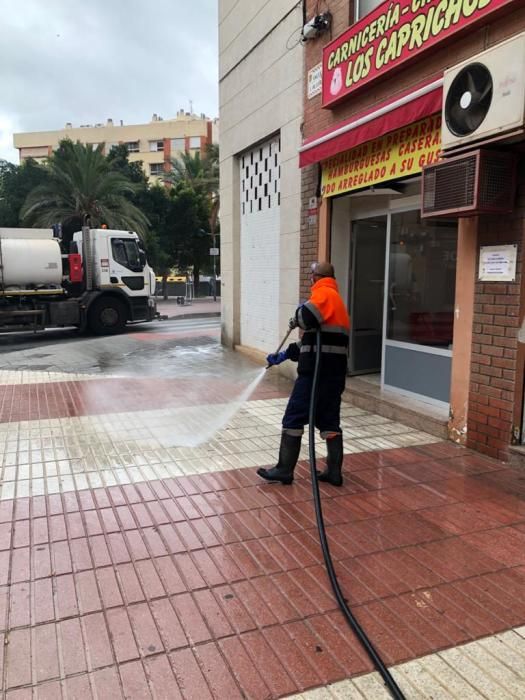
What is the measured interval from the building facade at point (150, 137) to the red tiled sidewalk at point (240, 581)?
5827 cm

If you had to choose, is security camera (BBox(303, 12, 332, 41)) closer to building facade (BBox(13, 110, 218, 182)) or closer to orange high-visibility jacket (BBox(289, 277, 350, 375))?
orange high-visibility jacket (BBox(289, 277, 350, 375))

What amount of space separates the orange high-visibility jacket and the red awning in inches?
81.8

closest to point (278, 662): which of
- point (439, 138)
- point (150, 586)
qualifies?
point (150, 586)

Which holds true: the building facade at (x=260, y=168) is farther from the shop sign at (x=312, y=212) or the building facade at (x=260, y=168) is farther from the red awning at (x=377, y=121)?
the red awning at (x=377, y=121)

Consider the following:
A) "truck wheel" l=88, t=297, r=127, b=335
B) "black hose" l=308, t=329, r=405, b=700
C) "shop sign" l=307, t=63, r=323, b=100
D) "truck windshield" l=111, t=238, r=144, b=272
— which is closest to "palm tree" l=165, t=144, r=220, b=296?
"truck windshield" l=111, t=238, r=144, b=272

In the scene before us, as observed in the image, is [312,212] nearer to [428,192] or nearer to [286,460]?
[428,192]

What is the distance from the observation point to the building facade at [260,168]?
27.2 feet

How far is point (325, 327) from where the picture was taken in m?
4.14

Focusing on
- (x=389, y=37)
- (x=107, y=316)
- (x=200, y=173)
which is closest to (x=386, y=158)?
(x=389, y=37)

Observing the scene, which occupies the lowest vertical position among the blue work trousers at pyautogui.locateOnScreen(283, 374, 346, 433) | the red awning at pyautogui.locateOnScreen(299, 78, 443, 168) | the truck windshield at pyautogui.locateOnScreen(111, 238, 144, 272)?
the blue work trousers at pyautogui.locateOnScreen(283, 374, 346, 433)

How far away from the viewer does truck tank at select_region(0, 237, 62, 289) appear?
47.3 feet

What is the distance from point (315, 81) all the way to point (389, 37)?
183cm

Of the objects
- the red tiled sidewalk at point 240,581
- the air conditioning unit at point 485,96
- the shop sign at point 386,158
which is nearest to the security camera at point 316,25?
the shop sign at point 386,158

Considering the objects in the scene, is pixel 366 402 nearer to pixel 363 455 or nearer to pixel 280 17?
pixel 363 455
